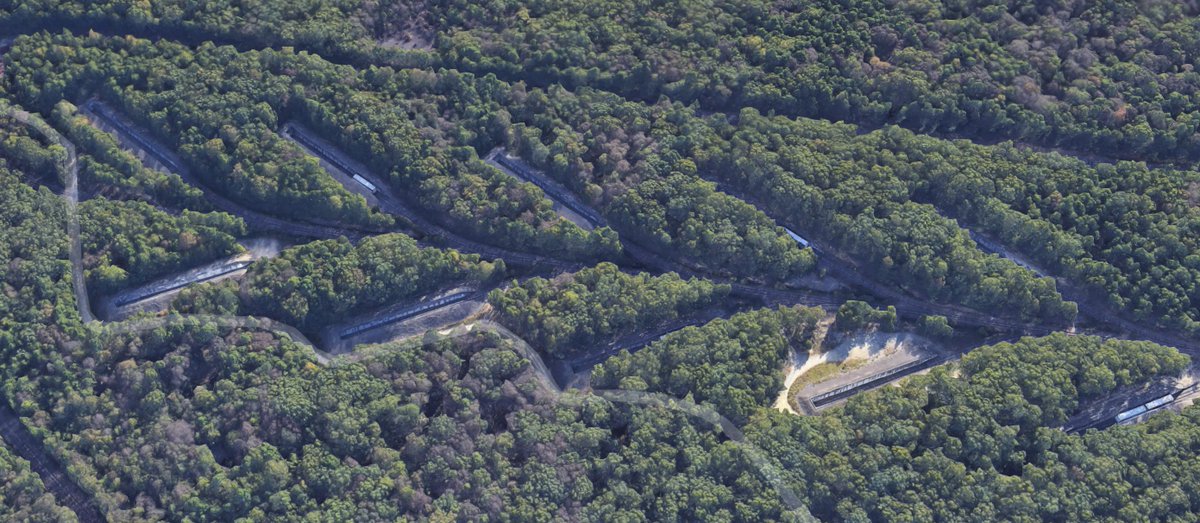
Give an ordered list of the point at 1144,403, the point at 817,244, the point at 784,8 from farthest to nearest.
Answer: the point at 784,8 < the point at 817,244 < the point at 1144,403

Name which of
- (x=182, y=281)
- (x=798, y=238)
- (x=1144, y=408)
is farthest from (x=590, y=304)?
(x=1144, y=408)

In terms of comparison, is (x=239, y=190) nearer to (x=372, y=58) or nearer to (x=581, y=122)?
(x=372, y=58)

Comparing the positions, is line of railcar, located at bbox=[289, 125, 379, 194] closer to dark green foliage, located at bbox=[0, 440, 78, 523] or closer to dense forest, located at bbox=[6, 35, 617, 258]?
dense forest, located at bbox=[6, 35, 617, 258]

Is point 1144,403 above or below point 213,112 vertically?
below

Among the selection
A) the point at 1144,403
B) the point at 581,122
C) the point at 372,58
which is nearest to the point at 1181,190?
the point at 1144,403

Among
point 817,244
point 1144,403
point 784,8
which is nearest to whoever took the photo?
point 1144,403

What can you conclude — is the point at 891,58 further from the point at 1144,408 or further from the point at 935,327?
the point at 1144,408

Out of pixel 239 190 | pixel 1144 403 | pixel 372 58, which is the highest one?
pixel 372 58
